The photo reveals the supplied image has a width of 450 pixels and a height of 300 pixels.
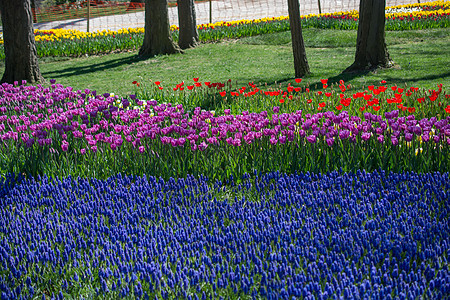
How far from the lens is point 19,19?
10.9 meters

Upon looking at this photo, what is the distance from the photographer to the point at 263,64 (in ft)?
43.0

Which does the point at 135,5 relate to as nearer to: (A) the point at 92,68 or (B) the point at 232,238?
(A) the point at 92,68

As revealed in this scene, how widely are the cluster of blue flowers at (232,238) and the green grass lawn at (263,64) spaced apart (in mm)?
5448

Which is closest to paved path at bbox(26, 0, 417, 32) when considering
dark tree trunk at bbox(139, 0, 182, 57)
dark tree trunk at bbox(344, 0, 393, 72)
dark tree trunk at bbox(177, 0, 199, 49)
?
dark tree trunk at bbox(177, 0, 199, 49)

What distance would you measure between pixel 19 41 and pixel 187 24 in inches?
237

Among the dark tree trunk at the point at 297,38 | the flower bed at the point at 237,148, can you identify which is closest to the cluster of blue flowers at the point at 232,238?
the flower bed at the point at 237,148

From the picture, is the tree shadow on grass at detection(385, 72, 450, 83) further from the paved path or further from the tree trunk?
the paved path

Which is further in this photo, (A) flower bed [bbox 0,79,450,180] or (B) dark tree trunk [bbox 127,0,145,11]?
(B) dark tree trunk [bbox 127,0,145,11]

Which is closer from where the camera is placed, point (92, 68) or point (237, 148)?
point (237, 148)

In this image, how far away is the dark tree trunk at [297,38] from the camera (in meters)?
9.94

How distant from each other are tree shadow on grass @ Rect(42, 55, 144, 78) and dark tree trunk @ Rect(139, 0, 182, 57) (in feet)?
1.74

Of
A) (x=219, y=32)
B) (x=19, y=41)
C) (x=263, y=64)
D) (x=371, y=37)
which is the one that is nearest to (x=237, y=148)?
(x=371, y=37)

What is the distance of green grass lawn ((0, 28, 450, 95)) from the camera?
34.2 feet

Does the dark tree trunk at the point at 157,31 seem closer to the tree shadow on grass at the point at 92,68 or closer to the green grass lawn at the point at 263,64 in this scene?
the green grass lawn at the point at 263,64
